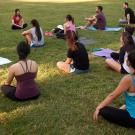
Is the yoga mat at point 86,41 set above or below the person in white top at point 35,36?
below

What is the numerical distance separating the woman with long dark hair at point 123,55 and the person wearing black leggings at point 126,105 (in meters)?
2.82

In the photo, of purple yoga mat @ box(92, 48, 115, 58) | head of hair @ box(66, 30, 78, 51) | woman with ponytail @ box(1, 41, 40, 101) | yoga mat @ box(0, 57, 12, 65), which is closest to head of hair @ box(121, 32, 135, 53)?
head of hair @ box(66, 30, 78, 51)

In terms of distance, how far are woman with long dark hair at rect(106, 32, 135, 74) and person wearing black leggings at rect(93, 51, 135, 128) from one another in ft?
9.24

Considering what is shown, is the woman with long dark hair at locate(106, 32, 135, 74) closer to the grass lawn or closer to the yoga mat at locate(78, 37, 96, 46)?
the grass lawn

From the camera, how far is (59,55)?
1175 cm

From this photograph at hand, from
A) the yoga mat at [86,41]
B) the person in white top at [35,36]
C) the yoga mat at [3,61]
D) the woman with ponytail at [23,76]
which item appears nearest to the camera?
the woman with ponytail at [23,76]

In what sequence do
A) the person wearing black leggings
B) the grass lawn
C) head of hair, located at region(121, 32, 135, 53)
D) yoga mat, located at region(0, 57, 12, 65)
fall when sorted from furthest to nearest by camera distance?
yoga mat, located at region(0, 57, 12, 65), head of hair, located at region(121, 32, 135, 53), the grass lawn, the person wearing black leggings

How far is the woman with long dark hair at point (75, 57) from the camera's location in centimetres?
932

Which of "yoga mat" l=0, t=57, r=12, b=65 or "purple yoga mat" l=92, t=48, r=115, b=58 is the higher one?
"yoga mat" l=0, t=57, r=12, b=65

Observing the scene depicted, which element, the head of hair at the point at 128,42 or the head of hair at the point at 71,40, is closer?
the head of hair at the point at 71,40

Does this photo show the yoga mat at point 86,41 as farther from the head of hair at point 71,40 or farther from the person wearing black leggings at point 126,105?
the person wearing black leggings at point 126,105

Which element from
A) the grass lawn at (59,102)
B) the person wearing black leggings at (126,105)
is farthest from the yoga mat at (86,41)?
the person wearing black leggings at (126,105)

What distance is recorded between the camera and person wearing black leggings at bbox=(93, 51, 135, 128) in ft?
19.8

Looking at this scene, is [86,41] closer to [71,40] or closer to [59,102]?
[71,40]
